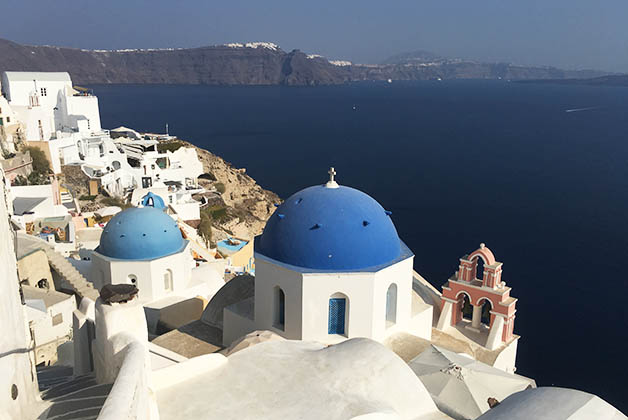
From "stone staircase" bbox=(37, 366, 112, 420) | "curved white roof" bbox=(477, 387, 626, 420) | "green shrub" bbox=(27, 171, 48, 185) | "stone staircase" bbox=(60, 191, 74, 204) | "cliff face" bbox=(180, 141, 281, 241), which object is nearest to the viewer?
"stone staircase" bbox=(37, 366, 112, 420)

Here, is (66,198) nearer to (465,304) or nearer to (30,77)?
(465,304)

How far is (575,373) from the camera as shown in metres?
24.5

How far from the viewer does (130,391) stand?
15.2ft

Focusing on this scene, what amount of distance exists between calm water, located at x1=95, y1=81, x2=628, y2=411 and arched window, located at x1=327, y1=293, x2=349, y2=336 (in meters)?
16.5

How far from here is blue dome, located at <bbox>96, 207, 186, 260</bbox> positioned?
1553 cm

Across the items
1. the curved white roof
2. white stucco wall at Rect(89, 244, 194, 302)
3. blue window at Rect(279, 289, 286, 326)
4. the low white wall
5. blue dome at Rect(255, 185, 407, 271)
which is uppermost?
blue dome at Rect(255, 185, 407, 271)

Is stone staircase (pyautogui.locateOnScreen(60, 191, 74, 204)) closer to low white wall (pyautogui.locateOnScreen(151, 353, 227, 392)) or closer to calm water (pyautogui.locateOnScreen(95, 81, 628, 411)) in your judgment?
calm water (pyautogui.locateOnScreen(95, 81, 628, 411))

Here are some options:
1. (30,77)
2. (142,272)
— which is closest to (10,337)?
(142,272)

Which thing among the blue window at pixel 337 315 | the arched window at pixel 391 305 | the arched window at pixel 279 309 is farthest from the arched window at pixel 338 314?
the arched window at pixel 391 305

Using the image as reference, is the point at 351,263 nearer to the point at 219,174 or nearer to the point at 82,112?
the point at 219,174

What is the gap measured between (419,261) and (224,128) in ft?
240

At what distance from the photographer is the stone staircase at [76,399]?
4.88 metres

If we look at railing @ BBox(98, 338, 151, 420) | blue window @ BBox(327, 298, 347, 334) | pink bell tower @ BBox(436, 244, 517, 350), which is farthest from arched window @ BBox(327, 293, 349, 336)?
railing @ BBox(98, 338, 151, 420)

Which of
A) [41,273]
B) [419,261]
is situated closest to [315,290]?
[41,273]
